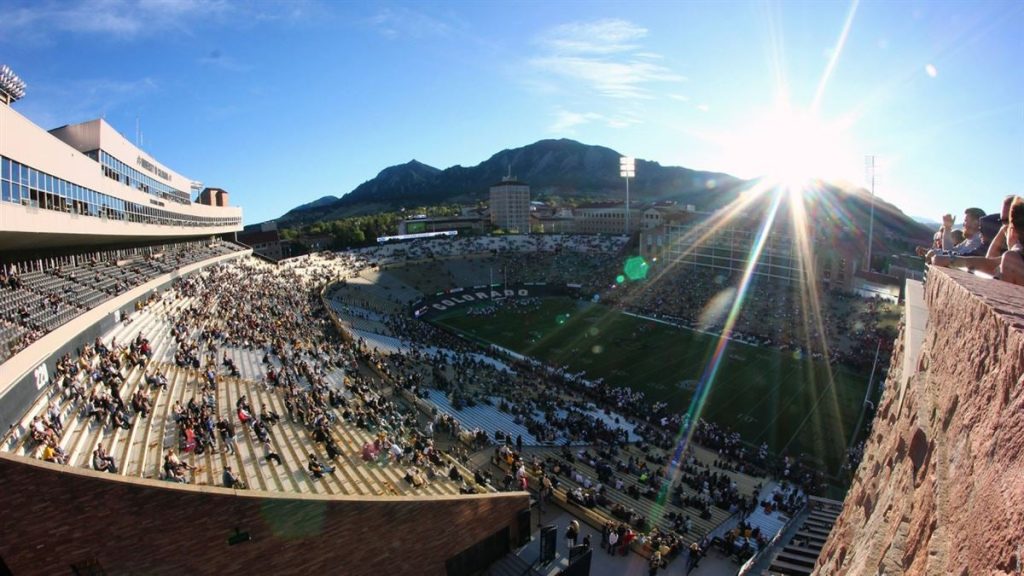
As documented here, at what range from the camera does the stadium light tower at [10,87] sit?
2086 cm

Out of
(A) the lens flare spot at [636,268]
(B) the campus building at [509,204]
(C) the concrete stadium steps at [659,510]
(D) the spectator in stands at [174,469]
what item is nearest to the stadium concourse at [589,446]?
(C) the concrete stadium steps at [659,510]

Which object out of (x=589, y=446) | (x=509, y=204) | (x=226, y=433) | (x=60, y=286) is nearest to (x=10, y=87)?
(x=60, y=286)

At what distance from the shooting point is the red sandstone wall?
7492mm

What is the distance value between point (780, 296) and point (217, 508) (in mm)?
49960

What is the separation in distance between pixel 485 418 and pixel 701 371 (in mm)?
18121

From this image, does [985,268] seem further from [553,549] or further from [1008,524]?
[553,549]

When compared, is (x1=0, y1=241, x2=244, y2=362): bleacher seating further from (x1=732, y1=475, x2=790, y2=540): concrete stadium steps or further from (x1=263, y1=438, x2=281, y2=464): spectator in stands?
(x1=732, y1=475, x2=790, y2=540): concrete stadium steps

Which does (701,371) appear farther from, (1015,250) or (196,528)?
(196,528)

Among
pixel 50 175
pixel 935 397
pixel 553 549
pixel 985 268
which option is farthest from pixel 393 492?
pixel 50 175

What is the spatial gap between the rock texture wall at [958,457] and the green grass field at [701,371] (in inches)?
815

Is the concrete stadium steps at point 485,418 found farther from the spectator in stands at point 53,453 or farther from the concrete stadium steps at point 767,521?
the spectator in stands at point 53,453

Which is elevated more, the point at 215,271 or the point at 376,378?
the point at 215,271

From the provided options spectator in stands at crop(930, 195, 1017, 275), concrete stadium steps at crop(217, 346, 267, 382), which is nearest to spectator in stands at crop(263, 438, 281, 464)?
concrete stadium steps at crop(217, 346, 267, 382)

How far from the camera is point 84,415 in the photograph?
39.1ft
